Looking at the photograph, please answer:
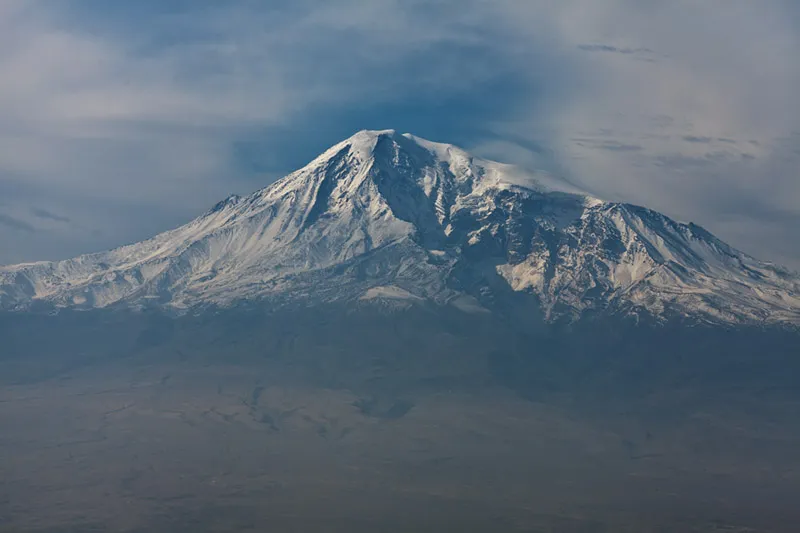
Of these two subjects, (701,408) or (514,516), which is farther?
(701,408)

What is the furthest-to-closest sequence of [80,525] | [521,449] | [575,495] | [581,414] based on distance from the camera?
[581,414] → [521,449] → [575,495] → [80,525]

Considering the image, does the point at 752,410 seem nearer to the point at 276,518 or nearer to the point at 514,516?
the point at 514,516

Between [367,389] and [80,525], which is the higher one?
[367,389]

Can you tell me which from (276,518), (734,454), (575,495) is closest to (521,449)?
(575,495)

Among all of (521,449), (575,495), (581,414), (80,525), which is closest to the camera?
(80,525)

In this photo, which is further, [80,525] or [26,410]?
[26,410]

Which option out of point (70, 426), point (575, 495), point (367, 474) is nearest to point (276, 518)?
point (367, 474)

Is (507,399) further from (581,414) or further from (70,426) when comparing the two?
(70,426)

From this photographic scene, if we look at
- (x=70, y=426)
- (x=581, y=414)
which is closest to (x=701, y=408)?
(x=581, y=414)
